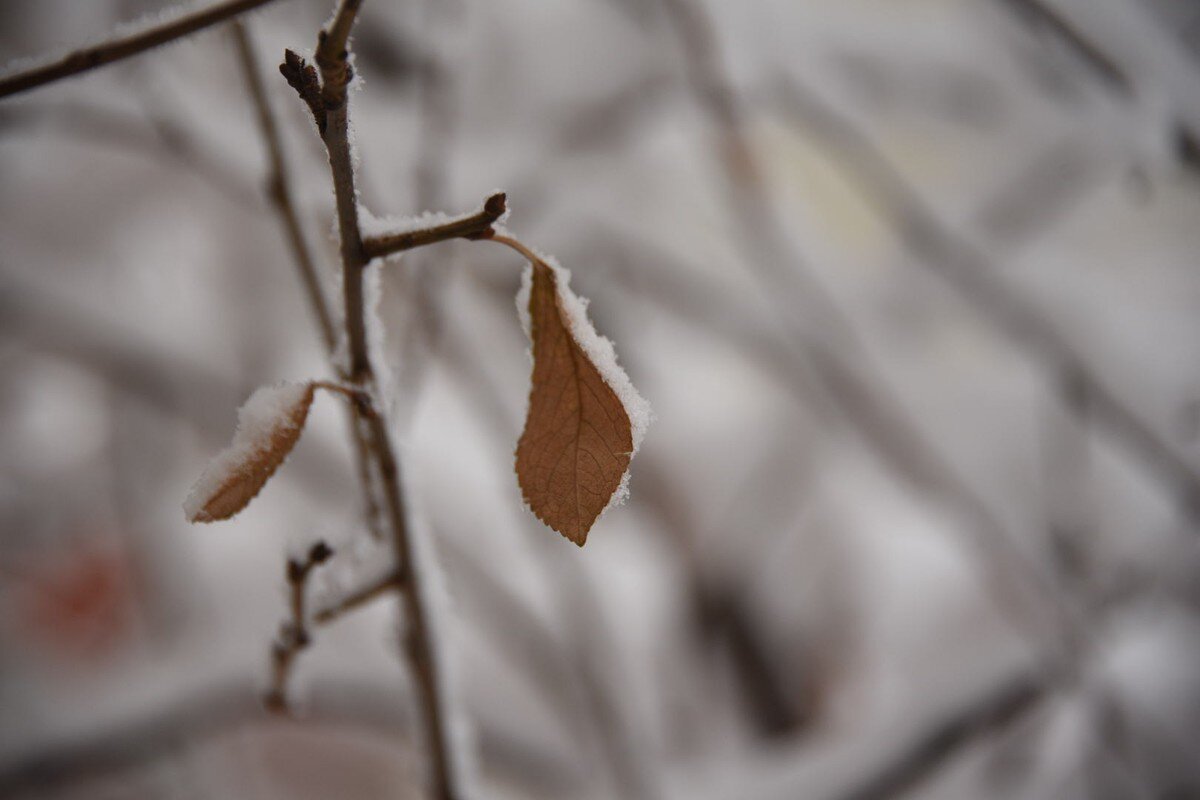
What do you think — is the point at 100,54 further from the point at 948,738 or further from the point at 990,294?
the point at 990,294

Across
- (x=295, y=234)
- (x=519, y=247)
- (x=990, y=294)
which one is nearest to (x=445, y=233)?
(x=519, y=247)

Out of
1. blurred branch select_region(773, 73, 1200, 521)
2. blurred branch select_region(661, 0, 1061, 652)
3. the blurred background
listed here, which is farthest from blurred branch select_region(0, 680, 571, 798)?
blurred branch select_region(773, 73, 1200, 521)

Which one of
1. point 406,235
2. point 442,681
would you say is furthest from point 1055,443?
point 406,235

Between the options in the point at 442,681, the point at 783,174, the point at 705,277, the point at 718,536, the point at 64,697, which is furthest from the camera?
the point at 783,174

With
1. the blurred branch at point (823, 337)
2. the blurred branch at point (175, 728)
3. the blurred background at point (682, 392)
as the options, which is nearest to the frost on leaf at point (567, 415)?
the blurred background at point (682, 392)

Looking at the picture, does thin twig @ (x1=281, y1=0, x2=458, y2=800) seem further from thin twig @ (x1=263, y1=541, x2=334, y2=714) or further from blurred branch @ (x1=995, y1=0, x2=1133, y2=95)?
blurred branch @ (x1=995, y1=0, x2=1133, y2=95)

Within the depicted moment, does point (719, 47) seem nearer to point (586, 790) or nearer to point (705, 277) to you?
point (705, 277)
